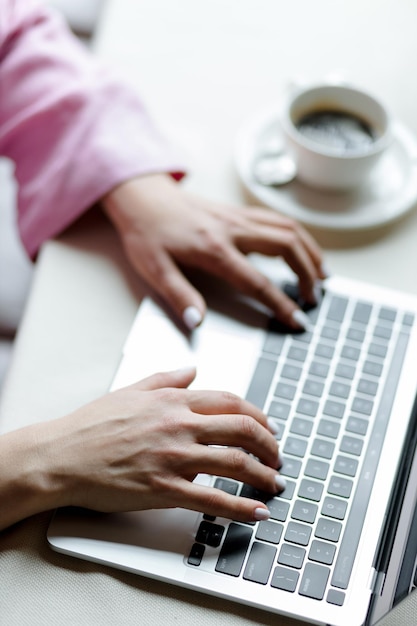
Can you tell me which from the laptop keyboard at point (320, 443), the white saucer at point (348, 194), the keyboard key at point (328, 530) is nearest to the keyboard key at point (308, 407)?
the laptop keyboard at point (320, 443)

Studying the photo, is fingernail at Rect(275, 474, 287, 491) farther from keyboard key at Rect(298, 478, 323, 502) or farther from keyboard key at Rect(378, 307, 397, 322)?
keyboard key at Rect(378, 307, 397, 322)

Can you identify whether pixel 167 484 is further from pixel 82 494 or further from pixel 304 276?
pixel 304 276

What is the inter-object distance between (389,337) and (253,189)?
9.2 inches

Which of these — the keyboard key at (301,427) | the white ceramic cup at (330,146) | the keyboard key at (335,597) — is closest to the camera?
the keyboard key at (335,597)

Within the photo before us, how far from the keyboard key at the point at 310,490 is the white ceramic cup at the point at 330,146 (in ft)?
1.11

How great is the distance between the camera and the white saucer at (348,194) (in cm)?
86

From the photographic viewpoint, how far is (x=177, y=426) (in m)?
0.67

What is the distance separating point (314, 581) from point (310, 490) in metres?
0.08

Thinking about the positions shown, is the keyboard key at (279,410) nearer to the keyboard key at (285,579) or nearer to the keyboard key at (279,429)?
the keyboard key at (279,429)

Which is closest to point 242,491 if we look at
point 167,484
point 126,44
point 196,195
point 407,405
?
point 167,484

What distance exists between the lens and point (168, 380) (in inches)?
27.9

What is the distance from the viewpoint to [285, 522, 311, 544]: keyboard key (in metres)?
0.64

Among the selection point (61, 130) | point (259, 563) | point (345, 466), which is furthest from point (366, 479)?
point (61, 130)

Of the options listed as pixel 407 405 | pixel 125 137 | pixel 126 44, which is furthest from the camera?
pixel 126 44
